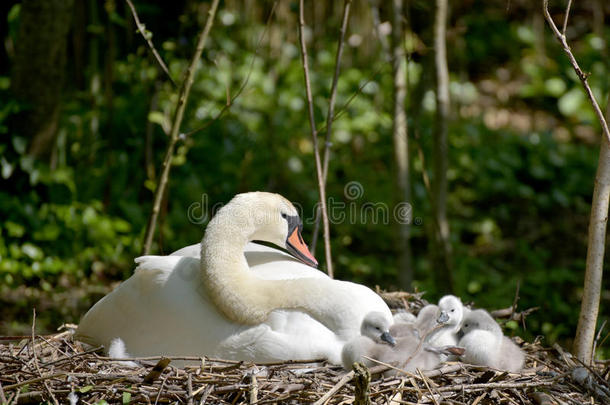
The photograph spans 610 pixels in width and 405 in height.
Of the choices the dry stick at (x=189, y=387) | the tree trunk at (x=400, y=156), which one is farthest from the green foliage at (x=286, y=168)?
the dry stick at (x=189, y=387)

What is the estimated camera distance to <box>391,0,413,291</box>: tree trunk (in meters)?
6.05

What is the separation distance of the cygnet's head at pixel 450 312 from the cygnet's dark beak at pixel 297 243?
2.59 feet

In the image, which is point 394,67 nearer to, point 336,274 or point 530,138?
point 336,274

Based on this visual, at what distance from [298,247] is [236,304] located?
749mm

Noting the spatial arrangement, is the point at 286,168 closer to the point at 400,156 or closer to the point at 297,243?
the point at 400,156

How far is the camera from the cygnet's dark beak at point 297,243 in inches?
175

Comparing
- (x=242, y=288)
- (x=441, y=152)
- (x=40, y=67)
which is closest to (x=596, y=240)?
(x=242, y=288)

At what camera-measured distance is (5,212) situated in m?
7.05

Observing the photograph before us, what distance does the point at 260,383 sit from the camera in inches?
138

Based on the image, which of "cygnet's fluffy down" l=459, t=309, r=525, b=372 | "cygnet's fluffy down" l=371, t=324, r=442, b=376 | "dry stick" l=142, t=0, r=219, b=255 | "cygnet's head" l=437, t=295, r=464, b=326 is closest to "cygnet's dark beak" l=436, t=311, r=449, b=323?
"cygnet's head" l=437, t=295, r=464, b=326

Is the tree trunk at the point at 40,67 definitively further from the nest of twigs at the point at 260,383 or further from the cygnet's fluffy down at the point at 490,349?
the cygnet's fluffy down at the point at 490,349

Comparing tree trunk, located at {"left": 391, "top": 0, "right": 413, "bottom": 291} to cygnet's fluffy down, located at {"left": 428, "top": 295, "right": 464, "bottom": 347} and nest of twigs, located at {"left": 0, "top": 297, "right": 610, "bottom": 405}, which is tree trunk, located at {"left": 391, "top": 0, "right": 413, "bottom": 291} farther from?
nest of twigs, located at {"left": 0, "top": 297, "right": 610, "bottom": 405}

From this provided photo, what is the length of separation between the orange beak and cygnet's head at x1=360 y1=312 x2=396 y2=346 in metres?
0.82

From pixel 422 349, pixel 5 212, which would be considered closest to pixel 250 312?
pixel 422 349
